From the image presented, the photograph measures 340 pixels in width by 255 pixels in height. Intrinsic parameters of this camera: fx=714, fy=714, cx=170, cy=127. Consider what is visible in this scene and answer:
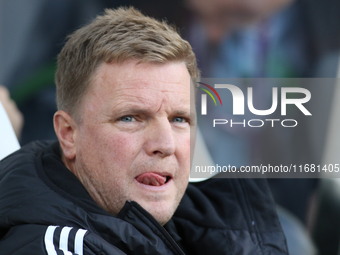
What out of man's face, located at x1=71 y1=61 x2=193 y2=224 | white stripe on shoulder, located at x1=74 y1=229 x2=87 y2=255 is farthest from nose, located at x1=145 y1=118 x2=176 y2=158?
white stripe on shoulder, located at x1=74 y1=229 x2=87 y2=255

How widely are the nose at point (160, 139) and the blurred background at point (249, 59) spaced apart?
50.4 inches

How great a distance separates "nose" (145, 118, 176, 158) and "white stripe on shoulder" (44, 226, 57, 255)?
0.31m

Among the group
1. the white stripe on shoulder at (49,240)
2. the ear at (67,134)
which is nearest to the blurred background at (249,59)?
the ear at (67,134)

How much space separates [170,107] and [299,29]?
1717 mm

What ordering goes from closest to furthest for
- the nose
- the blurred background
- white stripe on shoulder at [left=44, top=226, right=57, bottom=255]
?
white stripe on shoulder at [left=44, top=226, right=57, bottom=255] < the nose < the blurred background

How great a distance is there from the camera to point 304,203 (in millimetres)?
3248

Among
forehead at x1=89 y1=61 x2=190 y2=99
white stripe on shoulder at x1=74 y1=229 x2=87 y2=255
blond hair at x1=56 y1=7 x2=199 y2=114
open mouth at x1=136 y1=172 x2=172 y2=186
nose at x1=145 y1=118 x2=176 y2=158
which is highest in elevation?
blond hair at x1=56 y1=7 x2=199 y2=114

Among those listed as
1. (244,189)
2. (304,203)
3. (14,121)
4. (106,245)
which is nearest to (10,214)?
(106,245)

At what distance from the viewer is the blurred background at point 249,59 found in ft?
10.2

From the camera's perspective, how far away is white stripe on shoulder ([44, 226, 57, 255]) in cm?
149

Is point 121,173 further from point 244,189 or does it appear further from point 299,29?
point 299,29

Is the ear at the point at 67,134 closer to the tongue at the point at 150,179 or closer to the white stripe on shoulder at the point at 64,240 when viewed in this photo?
the tongue at the point at 150,179

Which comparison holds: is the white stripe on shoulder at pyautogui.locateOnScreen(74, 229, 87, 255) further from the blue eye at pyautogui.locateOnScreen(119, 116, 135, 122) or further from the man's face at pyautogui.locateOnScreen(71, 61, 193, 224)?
the blue eye at pyautogui.locateOnScreen(119, 116, 135, 122)

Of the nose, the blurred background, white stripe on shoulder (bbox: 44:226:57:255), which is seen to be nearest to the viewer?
white stripe on shoulder (bbox: 44:226:57:255)
